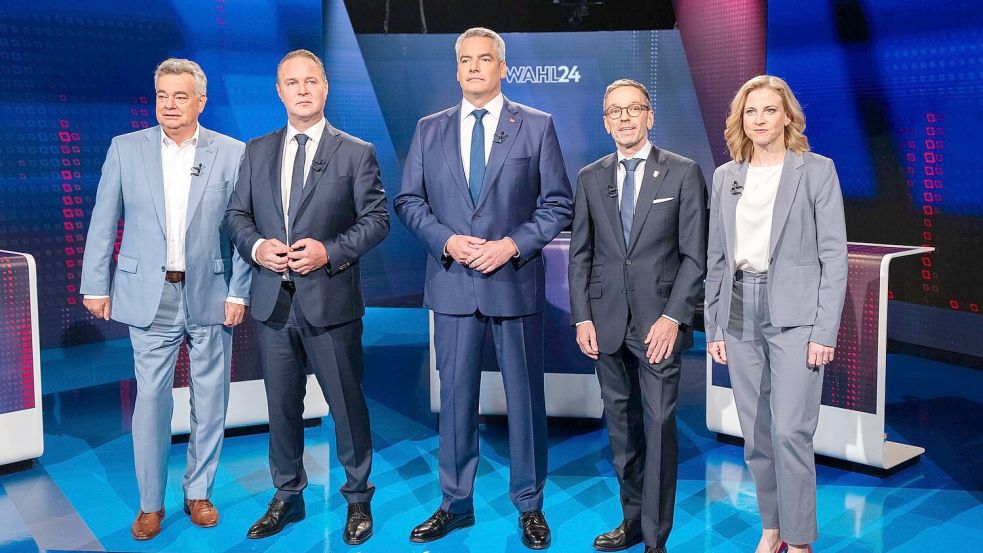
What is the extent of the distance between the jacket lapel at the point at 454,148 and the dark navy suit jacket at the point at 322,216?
306 millimetres

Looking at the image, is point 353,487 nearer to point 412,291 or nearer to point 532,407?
point 532,407

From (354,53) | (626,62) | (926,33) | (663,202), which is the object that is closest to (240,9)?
(354,53)

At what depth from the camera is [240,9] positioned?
6645 millimetres

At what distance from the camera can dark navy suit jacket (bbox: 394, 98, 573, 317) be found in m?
3.38

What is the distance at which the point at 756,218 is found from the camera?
3.07m

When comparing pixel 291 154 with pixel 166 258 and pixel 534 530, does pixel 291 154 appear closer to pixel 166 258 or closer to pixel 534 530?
pixel 166 258

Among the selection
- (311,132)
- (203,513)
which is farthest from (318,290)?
(203,513)

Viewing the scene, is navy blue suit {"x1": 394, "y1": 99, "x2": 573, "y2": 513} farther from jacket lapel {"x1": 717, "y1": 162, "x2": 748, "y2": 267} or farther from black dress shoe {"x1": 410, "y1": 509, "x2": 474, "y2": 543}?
jacket lapel {"x1": 717, "y1": 162, "x2": 748, "y2": 267}

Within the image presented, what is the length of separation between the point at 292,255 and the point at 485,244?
2.37 feet

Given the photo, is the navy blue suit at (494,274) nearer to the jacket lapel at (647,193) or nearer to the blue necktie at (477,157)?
the blue necktie at (477,157)

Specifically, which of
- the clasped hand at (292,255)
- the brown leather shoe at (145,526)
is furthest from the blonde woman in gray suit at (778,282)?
the brown leather shoe at (145,526)

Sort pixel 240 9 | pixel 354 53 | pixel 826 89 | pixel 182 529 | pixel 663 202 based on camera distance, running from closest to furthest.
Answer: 1. pixel 663 202
2. pixel 182 529
3. pixel 240 9
4. pixel 826 89
5. pixel 354 53

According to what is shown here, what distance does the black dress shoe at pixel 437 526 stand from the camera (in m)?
3.51

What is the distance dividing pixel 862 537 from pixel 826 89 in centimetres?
504
